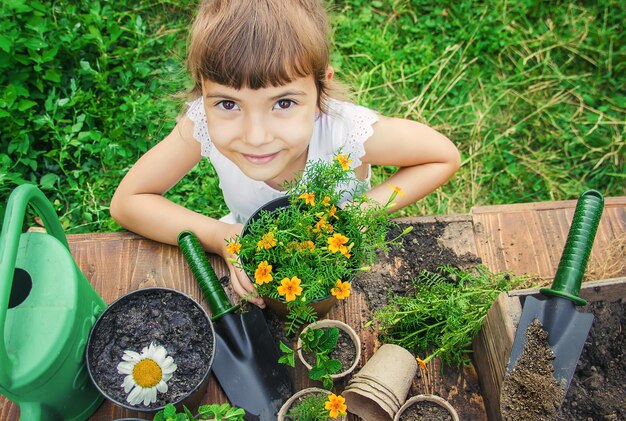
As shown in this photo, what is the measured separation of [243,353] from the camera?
4.00 feet

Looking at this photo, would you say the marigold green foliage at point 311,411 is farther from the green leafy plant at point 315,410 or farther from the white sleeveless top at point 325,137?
the white sleeveless top at point 325,137

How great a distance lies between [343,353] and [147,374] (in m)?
0.41

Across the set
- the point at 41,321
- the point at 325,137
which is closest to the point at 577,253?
the point at 325,137

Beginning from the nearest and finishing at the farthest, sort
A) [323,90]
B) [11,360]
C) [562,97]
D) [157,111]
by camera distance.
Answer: [11,360], [323,90], [157,111], [562,97]

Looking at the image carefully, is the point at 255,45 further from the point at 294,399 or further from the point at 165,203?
the point at 294,399

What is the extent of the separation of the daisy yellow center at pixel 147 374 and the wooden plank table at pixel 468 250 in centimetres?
27

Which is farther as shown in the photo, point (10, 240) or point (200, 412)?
point (200, 412)

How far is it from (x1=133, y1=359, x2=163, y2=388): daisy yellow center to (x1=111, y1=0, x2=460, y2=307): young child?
0.24 m

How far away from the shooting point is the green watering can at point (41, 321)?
93 cm

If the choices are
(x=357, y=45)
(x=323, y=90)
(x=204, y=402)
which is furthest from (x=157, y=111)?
(x=204, y=402)

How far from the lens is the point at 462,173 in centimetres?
228

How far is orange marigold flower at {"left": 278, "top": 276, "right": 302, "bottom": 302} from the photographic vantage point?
1015 millimetres

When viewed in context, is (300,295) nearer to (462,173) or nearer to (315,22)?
(315,22)

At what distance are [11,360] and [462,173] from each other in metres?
1.79
